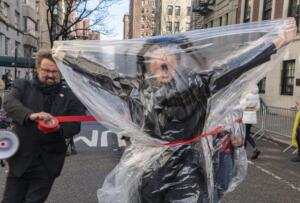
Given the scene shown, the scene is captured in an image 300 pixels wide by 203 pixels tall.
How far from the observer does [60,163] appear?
112 inches

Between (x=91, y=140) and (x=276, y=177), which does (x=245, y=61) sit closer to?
(x=276, y=177)

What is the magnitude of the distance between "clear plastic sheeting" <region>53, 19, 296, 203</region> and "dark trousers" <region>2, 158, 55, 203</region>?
0.46 meters

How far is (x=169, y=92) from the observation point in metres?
2.51

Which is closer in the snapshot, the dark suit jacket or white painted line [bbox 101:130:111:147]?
the dark suit jacket

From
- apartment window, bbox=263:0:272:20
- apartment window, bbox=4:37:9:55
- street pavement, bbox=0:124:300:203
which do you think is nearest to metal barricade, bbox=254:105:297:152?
street pavement, bbox=0:124:300:203

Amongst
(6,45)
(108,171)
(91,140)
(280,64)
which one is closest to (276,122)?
(91,140)

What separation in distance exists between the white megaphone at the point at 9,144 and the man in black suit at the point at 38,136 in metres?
0.04

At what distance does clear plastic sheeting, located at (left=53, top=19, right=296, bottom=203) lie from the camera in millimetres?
2549

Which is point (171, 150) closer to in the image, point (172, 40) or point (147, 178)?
point (147, 178)

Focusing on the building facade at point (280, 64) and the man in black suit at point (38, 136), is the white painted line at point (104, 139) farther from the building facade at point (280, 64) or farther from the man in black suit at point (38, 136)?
the building facade at point (280, 64)

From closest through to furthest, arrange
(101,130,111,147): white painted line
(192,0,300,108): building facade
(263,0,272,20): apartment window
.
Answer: (101,130,111,147): white painted line
(192,0,300,108): building facade
(263,0,272,20): apartment window

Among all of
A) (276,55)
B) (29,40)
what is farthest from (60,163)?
(29,40)

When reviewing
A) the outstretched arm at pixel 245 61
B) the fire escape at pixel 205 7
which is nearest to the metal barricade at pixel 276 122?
the outstretched arm at pixel 245 61

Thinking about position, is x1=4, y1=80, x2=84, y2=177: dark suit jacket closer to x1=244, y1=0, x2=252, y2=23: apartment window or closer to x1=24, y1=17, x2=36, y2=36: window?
x1=244, y1=0, x2=252, y2=23: apartment window
